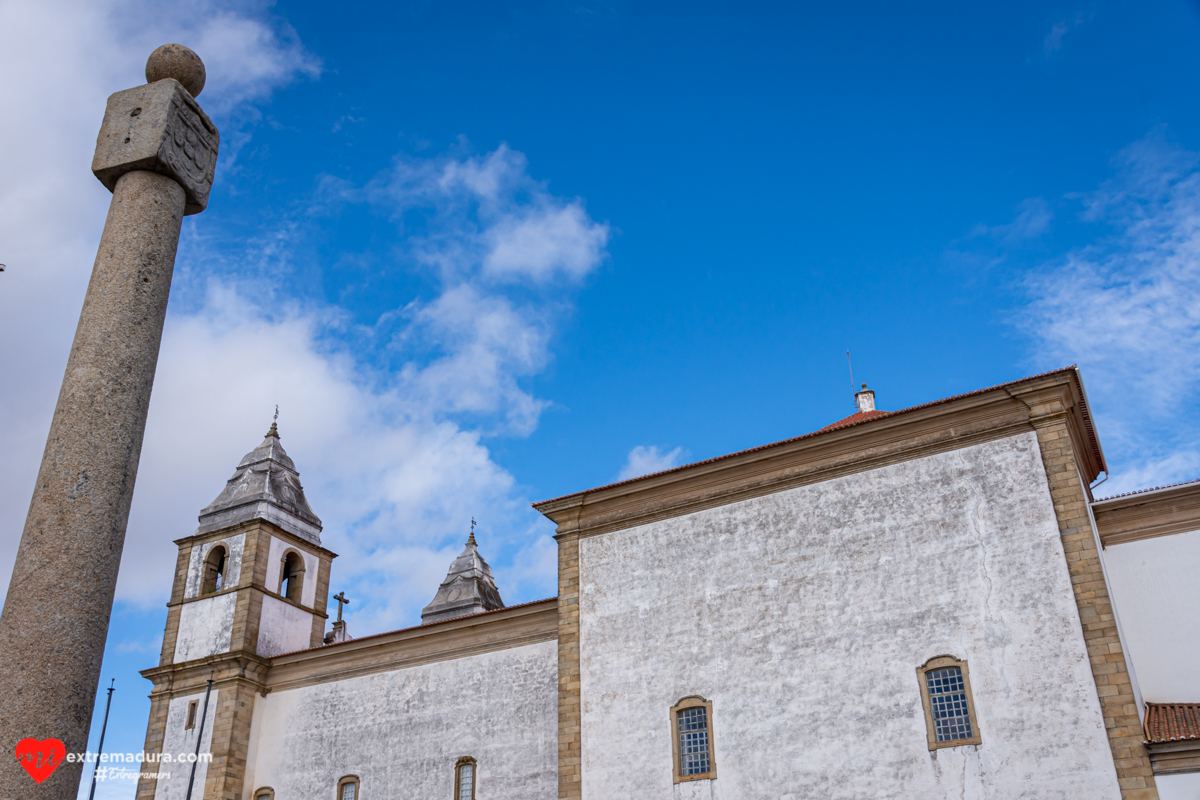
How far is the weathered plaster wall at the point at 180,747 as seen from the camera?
23281 millimetres

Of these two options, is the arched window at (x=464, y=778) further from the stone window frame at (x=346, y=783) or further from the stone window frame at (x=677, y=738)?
the stone window frame at (x=677, y=738)

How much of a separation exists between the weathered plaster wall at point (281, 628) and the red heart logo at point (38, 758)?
20.5 meters

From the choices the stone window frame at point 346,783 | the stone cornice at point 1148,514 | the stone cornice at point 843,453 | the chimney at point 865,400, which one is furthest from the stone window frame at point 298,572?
the stone cornice at point 1148,514

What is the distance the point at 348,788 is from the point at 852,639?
12.6 m

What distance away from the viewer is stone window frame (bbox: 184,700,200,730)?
24211 mm

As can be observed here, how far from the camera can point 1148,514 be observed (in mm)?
15938

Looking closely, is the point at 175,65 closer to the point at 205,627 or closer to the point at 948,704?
the point at 948,704

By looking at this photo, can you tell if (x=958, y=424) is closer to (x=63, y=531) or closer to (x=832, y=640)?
(x=832, y=640)

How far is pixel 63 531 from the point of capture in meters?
6.56

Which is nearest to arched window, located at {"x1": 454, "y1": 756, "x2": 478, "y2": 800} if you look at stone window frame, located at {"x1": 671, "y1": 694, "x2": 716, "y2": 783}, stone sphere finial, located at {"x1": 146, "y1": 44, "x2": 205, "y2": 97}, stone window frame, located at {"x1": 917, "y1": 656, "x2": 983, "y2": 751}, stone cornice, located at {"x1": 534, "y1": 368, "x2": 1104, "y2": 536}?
stone cornice, located at {"x1": 534, "y1": 368, "x2": 1104, "y2": 536}

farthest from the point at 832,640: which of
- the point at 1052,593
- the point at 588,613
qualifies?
the point at 588,613

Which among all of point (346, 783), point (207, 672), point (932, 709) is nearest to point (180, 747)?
point (207, 672)

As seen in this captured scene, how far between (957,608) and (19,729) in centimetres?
1274

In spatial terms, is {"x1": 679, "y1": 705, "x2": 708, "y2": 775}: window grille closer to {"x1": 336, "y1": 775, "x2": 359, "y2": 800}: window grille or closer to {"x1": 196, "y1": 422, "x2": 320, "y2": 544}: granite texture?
{"x1": 336, "y1": 775, "x2": 359, "y2": 800}: window grille
